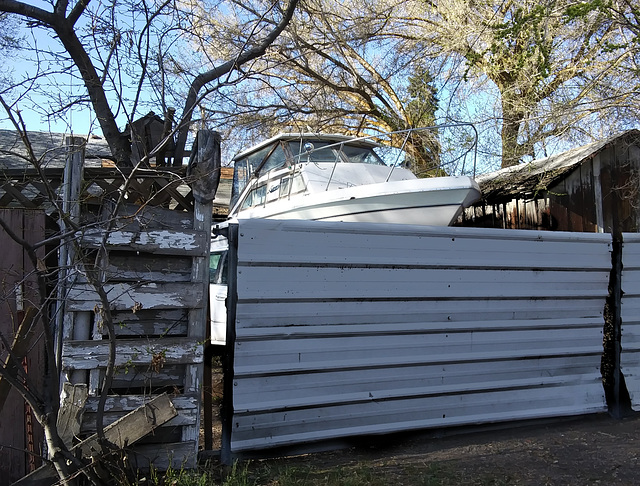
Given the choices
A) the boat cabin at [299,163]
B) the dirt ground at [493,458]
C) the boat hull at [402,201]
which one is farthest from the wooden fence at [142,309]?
the boat cabin at [299,163]

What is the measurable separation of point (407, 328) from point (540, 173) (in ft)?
19.0

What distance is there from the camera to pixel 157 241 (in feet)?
13.2

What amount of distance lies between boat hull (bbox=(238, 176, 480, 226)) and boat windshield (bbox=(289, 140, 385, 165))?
1561mm

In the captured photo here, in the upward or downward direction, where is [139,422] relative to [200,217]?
downward

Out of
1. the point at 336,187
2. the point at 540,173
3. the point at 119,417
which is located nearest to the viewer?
the point at 119,417

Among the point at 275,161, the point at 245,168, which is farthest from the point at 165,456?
the point at 245,168

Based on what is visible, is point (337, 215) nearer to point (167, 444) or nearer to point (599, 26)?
point (167, 444)

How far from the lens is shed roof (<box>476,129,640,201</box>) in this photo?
896cm

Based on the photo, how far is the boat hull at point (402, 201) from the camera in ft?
24.8

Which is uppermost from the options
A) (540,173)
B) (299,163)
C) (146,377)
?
(299,163)

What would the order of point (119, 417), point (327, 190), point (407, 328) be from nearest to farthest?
point (119, 417) → point (407, 328) → point (327, 190)

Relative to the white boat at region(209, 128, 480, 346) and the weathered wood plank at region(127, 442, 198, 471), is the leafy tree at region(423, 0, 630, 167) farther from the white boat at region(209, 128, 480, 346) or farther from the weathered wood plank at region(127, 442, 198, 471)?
the weathered wood plank at region(127, 442, 198, 471)

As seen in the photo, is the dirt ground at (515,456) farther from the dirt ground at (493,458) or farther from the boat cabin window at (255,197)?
the boat cabin window at (255,197)

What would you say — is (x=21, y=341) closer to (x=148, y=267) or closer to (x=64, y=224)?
(x=64, y=224)
